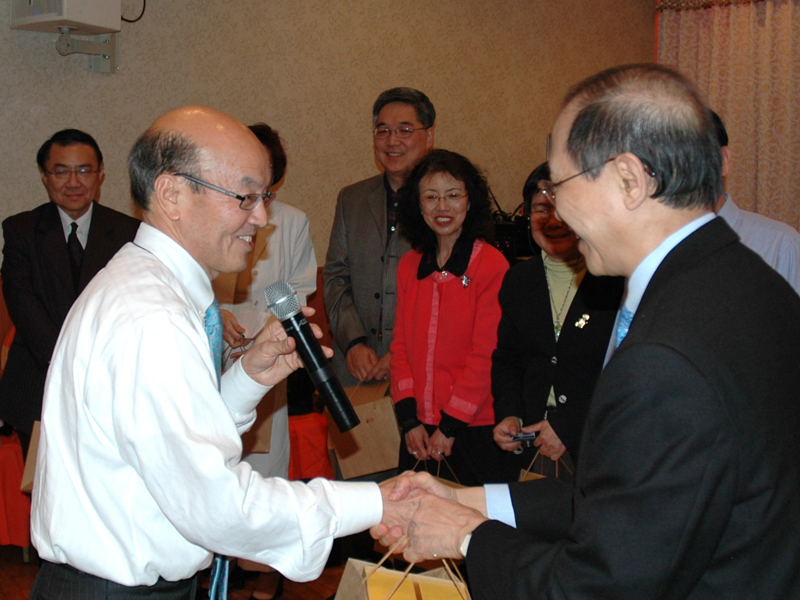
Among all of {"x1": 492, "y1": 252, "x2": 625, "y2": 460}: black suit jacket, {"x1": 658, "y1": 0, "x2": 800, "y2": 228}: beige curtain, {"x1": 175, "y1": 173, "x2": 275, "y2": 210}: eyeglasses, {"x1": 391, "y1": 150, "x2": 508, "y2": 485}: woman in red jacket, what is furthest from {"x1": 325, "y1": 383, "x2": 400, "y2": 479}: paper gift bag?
{"x1": 658, "y1": 0, "x2": 800, "y2": 228}: beige curtain

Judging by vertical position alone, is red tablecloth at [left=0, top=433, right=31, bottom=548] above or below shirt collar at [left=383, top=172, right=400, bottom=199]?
below

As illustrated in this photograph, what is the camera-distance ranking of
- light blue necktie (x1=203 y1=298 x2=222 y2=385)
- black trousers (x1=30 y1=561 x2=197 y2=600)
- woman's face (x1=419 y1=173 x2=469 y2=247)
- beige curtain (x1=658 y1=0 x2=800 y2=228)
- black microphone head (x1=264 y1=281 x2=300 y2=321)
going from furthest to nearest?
beige curtain (x1=658 y1=0 x2=800 y2=228) → woman's face (x1=419 y1=173 x2=469 y2=247) → black microphone head (x1=264 y1=281 x2=300 y2=321) → light blue necktie (x1=203 y1=298 x2=222 y2=385) → black trousers (x1=30 y1=561 x2=197 y2=600)

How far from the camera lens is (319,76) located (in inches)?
189

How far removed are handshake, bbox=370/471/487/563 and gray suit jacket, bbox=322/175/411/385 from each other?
1547 millimetres

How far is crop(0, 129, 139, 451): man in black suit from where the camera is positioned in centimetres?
321

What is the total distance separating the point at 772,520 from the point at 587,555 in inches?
10.3

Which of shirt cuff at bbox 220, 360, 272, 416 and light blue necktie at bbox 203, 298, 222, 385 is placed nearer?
light blue necktie at bbox 203, 298, 222, 385

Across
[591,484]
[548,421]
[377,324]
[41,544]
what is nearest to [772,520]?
[591,484]

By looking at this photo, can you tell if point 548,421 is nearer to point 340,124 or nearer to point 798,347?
point 798,347

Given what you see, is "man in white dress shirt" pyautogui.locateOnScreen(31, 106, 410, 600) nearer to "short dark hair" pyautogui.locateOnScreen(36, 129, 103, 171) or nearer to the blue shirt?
the blue shirt

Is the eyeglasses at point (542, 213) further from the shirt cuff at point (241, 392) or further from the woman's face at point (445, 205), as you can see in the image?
the shirt cuff at point (241, 392)

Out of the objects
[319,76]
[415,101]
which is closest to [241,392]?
[415,101]

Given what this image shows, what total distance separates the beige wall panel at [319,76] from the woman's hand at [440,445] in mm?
2362

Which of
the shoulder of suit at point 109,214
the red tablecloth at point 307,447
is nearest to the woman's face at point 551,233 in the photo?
the red tablecloth at point 307,447
